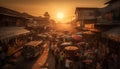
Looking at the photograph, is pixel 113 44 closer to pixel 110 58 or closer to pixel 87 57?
pixel 110 58

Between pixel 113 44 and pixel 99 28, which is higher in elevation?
pixel 99 28

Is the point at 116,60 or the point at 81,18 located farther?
the point at 81,18

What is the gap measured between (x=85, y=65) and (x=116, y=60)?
125 inches

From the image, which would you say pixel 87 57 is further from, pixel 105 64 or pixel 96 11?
pixel 96 11

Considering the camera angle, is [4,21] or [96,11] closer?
[4,21]

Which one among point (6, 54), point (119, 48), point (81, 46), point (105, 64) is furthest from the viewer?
point (81, 46)

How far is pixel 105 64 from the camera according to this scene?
13.3 metres

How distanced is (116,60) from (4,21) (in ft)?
65.0

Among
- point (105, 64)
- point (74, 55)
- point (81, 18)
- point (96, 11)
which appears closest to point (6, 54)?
point (74, 55)

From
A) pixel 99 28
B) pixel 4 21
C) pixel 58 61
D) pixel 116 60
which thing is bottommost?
pixel 58 61

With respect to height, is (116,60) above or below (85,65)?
above

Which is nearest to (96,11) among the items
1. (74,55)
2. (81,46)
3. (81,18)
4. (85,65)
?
(81,18)

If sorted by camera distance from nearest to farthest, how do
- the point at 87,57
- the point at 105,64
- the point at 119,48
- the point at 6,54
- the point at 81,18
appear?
the point at 119,48 → the point at 105,64 → the point at 87,57 → the point at 6,54 → the point at 81,18

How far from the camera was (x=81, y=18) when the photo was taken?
4109 cm
